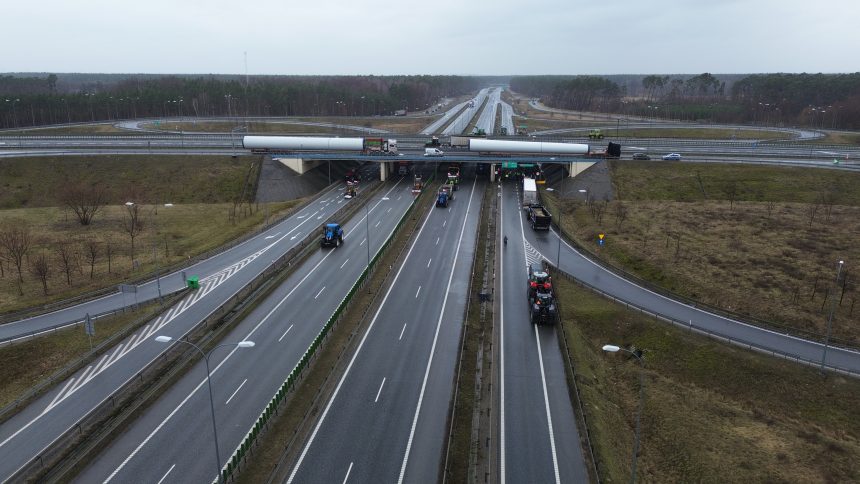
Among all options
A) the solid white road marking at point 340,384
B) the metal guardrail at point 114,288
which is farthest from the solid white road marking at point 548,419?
the metal guardrail at point 114,288

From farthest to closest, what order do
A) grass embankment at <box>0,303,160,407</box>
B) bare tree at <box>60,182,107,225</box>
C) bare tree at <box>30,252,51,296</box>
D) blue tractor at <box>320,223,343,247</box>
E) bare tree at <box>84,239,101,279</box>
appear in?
bare tree at <box>60,182,107,225</box>, blue tractor at <box>320,223,343,247</box>, bare tree at <box>84,239,101,279</box>, bare tree at <box>30,252,51,296</box>, grass embankment at <box>0,303,160,407</box>

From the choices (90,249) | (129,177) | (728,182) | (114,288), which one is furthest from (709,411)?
(129,177)

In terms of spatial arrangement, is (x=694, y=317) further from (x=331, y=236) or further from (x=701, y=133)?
(x=701, y=133)

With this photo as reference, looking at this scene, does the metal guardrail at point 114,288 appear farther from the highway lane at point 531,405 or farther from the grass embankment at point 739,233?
the grass embankment at point 739,233

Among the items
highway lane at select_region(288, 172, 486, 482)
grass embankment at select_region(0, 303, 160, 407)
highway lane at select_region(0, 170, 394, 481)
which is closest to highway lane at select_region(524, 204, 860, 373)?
highway lane at select_region(288, 172, 486, 482)

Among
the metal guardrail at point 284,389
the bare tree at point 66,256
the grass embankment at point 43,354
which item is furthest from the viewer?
the bare tree at point 66,256

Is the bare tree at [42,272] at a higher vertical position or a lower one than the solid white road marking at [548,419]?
higher

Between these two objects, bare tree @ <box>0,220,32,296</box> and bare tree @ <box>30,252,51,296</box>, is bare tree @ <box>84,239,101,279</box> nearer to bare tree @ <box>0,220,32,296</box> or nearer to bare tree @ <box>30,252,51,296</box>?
bare tree @ <box>30,252,51,296</box>

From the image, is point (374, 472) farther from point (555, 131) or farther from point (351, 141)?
point (555, 131)
